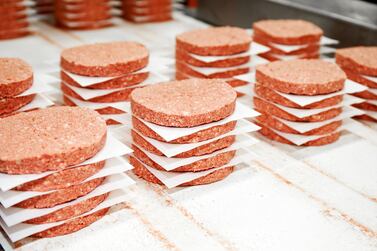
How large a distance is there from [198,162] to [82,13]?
268cm

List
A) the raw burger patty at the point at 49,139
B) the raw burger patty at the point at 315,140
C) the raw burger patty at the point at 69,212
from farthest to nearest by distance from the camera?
the raw burger patty at the point at 315,140, the raw burger patty at the point at 69,212, the raw burger patty at the point at 49,139

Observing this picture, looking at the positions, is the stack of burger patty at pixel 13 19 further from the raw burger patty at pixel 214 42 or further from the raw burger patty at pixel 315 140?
the raw burger patty at pixel 315 140

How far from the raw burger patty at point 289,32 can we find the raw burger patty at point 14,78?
1.62m

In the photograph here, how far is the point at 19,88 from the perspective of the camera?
2.41 meters

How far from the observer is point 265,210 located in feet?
6.79

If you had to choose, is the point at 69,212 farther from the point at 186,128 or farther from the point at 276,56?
the point at 276,56

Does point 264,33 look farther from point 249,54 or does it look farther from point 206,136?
point 206,136

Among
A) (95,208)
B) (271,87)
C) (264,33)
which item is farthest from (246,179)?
(264,33)

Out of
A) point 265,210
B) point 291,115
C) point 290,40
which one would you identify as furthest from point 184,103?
point 290,40

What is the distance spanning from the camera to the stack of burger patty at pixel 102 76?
8.67 ft

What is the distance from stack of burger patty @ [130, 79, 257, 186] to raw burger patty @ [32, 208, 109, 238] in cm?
34

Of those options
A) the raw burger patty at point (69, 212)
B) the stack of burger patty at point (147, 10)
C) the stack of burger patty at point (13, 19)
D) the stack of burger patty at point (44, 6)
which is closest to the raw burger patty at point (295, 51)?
the stack of burger patty at point (147, 10)

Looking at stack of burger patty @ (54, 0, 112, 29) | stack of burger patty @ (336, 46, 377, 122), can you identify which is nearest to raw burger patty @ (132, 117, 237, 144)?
stack of burger patty @ (336, 46, 377, 122)

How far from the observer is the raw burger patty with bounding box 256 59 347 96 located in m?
2.46
